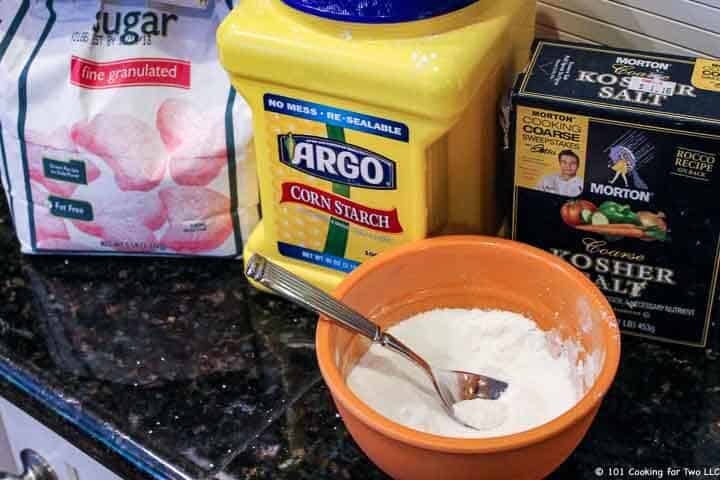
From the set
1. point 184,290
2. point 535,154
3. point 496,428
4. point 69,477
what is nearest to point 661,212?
point 535,154

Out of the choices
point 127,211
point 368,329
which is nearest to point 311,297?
point 368,329

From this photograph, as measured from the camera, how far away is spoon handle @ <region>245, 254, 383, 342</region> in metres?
0.81

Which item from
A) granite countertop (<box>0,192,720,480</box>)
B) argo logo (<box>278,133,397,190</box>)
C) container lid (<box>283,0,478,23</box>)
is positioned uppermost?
container lid (<box>283,0,478,23</box>)

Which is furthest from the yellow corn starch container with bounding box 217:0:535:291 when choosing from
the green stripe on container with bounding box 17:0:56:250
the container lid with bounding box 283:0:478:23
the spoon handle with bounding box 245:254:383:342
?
the green stripe on container with bounding box 17:0:56:250

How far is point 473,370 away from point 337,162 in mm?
198

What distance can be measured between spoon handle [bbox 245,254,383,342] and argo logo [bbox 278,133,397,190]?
99mm

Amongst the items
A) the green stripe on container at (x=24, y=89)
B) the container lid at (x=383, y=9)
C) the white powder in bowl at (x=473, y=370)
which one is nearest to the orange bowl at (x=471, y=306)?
the white powder in bowl at (x=473, y=370)

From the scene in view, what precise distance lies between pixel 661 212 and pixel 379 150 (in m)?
0.22

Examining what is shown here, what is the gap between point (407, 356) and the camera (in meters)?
0.83

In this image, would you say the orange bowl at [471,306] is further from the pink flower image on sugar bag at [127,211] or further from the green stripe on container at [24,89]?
the green stripe on container at [24,89]

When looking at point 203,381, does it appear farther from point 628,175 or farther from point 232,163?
point 628,175

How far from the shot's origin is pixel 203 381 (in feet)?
3.04

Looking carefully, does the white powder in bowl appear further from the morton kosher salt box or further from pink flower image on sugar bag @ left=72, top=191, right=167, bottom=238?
pink flower image on sugar bag @ left=72, top=191, right=167, bottom=238

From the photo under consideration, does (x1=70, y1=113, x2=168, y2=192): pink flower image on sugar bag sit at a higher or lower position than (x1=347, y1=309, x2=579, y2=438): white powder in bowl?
higher
